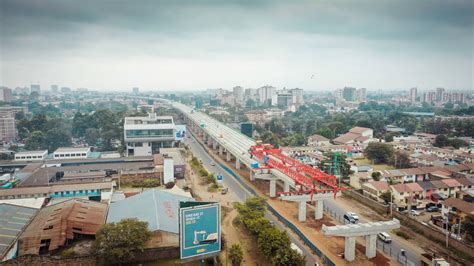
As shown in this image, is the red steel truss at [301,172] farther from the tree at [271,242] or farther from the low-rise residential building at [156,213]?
the low-rise residential building at [156,213]

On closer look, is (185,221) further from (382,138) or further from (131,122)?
(382,138)

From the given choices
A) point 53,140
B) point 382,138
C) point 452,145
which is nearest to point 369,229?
point 452,145

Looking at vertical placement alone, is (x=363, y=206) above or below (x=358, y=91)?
below

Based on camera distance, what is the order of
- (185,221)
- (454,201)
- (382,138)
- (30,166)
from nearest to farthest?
(185,221), (454,201), (30,166), (382,138)

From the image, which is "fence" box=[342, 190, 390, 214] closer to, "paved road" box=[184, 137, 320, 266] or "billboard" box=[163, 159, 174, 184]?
"paved road" box=[184, 137, 320, 266]

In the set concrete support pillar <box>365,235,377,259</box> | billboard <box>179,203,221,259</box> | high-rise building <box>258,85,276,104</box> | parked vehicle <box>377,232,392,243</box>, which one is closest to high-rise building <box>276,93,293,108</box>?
high-rise building <box>258,85,276,104</box>

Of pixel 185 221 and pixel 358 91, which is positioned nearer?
pixel 185 221
